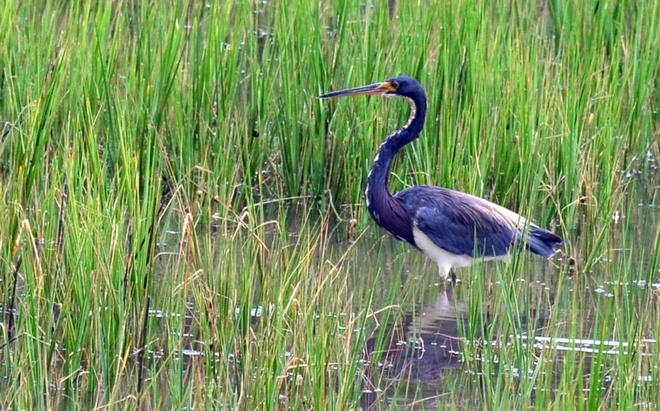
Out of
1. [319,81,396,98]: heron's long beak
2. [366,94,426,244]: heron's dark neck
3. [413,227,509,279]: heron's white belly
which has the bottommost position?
[413,227,509,279]: heron's white belly

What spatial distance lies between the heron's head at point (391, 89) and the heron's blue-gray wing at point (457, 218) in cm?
46

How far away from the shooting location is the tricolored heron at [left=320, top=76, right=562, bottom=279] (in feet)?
19.1

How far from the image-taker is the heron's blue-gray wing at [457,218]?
581 centimetres

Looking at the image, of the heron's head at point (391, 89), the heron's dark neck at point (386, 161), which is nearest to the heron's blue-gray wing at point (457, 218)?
the heron's dark neck at point (386, 161)

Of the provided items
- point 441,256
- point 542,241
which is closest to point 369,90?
point 441,256

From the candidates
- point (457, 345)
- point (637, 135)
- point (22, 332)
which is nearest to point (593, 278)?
point (457, 345)

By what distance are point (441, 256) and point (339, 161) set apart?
791mm

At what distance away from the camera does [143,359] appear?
13.6 ft

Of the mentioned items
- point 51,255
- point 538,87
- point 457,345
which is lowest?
point 457,345

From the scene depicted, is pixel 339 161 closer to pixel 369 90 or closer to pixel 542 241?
pixel 369 90

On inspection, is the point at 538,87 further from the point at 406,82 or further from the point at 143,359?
the point at 143,359

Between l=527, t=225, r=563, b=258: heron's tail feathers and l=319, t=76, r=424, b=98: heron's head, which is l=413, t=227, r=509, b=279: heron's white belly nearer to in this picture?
l=527, t=225, r=563, b=258: heron's tail feathers

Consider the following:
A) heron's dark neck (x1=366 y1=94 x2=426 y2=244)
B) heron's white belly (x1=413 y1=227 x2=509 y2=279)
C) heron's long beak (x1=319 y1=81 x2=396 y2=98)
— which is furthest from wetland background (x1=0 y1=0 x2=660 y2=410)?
heron's long beak (x1=319 y1=81 x2=396 y2=98)

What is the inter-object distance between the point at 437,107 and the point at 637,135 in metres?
1.37
